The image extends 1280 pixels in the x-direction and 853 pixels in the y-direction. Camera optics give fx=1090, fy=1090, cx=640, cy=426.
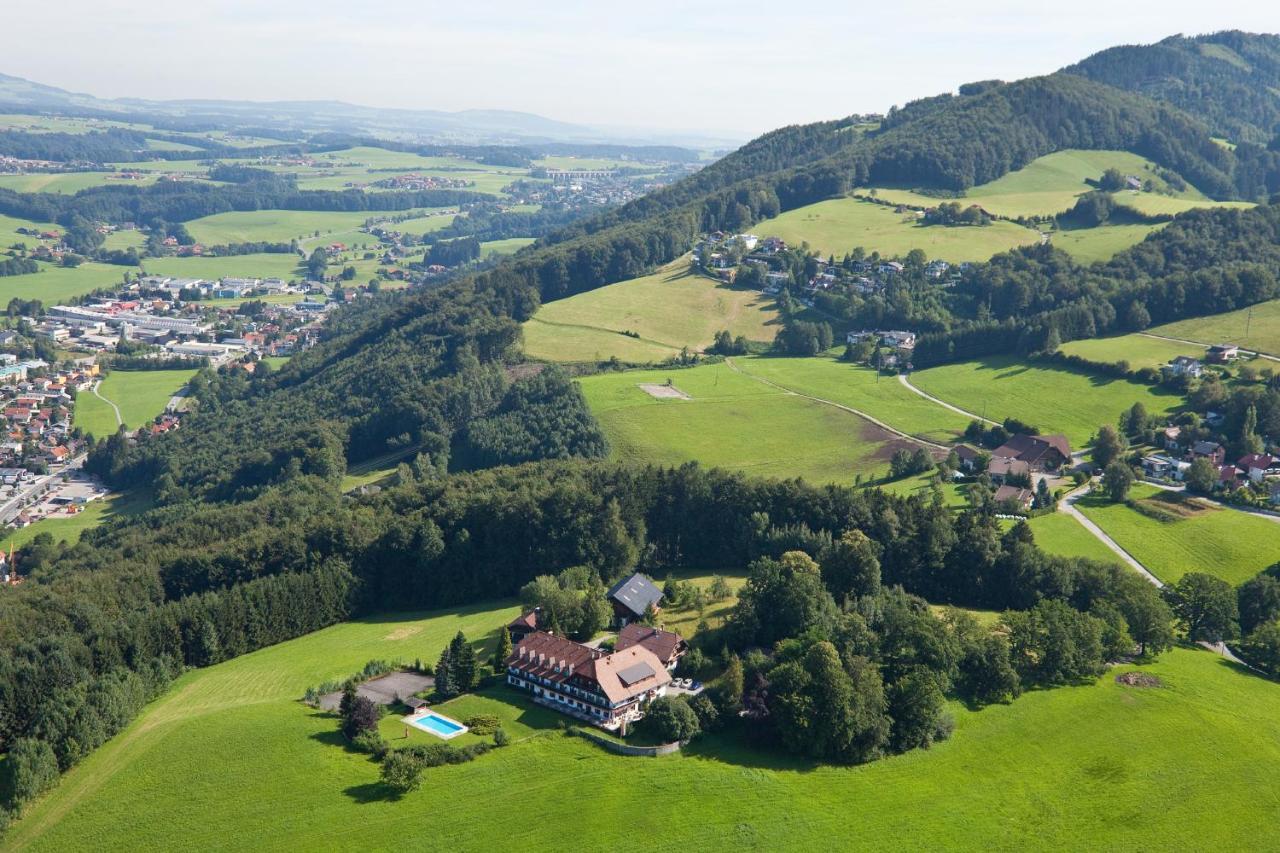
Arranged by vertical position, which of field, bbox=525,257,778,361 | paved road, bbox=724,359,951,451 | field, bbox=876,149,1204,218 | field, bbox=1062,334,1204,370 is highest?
field, bbox=876,149,1204,218

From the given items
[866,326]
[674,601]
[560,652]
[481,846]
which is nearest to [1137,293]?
[866,326]

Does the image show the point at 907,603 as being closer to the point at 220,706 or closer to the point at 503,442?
the point at 220,706

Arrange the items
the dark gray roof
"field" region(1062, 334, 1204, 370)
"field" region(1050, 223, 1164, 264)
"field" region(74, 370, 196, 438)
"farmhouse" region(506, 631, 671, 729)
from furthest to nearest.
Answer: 1. "field" region(1050, 223, 1164, 264)
2. "field" region(74, 370, 196, 438)
3. "field" region(1062, 334, 1204, 370)
4. the dark gray roof
5. "farmhouse" region(506, 631, 671, 729)

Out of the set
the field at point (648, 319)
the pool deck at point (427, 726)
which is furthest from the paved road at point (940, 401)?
the pool deck at point (427, 726)

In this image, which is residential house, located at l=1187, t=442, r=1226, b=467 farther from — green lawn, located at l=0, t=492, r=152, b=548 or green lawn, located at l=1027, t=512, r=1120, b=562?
green lawn, located at l=0, t=492, r=152, b=548

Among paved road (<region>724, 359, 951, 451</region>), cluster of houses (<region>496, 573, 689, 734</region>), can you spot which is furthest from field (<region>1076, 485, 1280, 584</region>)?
cluster of houses (<region>496, 573, 689, 734</region>)

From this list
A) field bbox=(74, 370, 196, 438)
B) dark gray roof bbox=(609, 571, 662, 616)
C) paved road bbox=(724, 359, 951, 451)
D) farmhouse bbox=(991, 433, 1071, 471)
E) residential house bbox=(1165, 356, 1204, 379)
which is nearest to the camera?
dark gray roof bbox=(609, 571, 662, 616)
